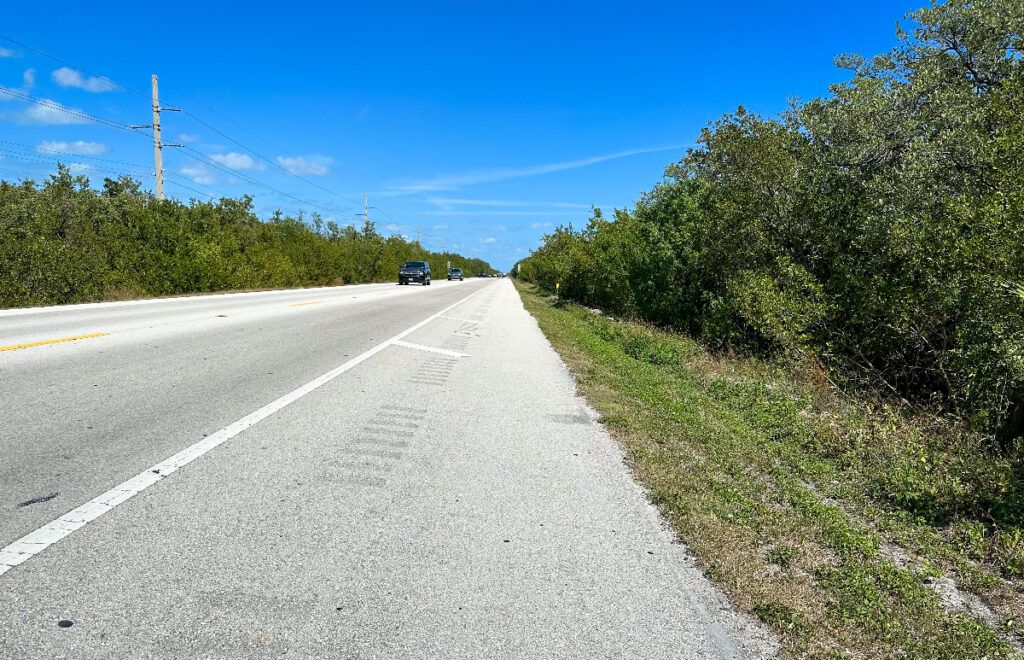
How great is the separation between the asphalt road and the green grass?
297 millimetres

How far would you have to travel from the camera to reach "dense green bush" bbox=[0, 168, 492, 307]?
18.9 m

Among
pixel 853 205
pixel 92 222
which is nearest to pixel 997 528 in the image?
pixel 853 205

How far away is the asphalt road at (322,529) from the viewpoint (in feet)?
8.40

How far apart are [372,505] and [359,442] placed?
147cm

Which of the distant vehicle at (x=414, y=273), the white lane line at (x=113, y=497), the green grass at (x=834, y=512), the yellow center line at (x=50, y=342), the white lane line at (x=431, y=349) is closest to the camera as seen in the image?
the green grass at (x=834, y=512)

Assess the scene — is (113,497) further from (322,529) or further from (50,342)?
(50,342)

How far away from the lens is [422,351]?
37.8 ft

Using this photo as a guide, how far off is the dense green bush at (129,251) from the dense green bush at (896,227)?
770 inches

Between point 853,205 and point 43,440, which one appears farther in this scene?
point 853,205

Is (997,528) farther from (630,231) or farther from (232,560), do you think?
(630,231)

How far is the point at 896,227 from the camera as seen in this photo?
337 inches

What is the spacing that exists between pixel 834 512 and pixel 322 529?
3.46 m

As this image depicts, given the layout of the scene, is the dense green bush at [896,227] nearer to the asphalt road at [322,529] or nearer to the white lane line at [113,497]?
the asphalt road at [322,529]

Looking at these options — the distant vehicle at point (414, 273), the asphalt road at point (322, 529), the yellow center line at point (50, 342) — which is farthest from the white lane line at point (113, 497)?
the distant vehicle at point (414, 273)
